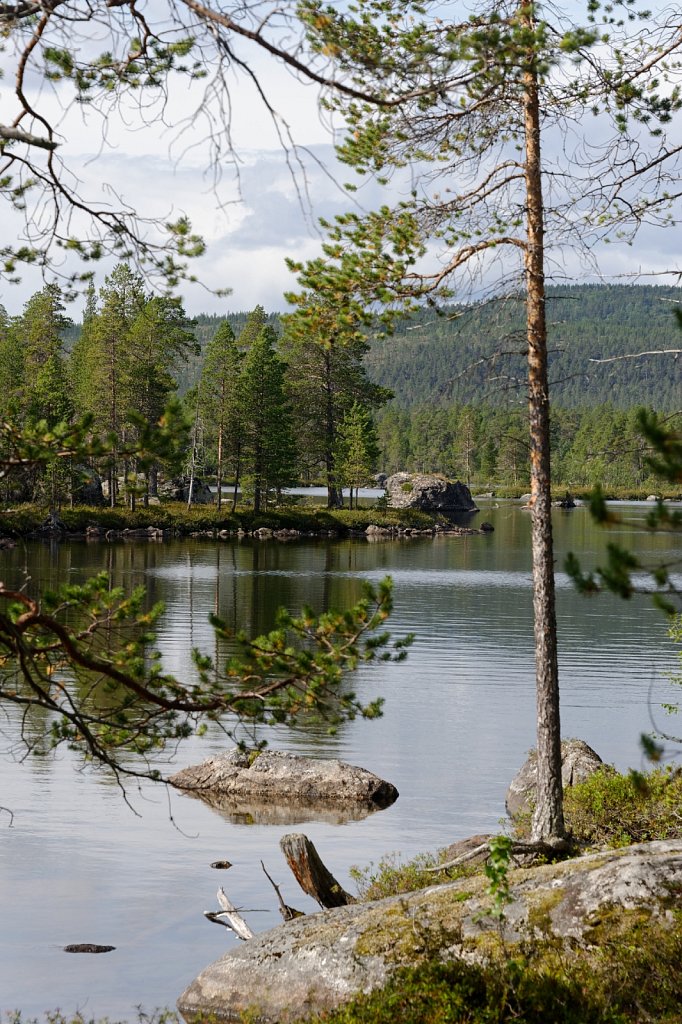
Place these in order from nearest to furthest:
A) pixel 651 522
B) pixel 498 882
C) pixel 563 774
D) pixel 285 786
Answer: pixel 651 522
pixel 498 882
pixel 563 774
pixel 285 786

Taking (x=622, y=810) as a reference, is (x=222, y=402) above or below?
above

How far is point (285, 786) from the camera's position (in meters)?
16.4

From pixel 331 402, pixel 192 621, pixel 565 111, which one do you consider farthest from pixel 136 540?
pixel 565 111

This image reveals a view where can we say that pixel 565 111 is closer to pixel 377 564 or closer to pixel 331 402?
pixel 377 564

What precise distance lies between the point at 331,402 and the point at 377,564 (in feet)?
105

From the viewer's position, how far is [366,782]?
16328 millimetres

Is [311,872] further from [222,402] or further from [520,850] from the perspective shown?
[222,402]

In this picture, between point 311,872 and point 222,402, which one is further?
point 222,402

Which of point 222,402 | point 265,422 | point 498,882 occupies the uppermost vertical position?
point 222,402

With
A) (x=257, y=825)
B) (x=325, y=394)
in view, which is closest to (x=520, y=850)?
(x=257, y=825)

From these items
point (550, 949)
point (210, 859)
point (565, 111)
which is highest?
point (565, 111)

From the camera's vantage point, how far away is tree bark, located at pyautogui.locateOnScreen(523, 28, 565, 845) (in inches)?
453

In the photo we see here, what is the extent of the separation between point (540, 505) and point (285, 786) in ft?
22.4

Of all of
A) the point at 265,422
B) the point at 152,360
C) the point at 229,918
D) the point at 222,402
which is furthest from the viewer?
the point at 265,422
